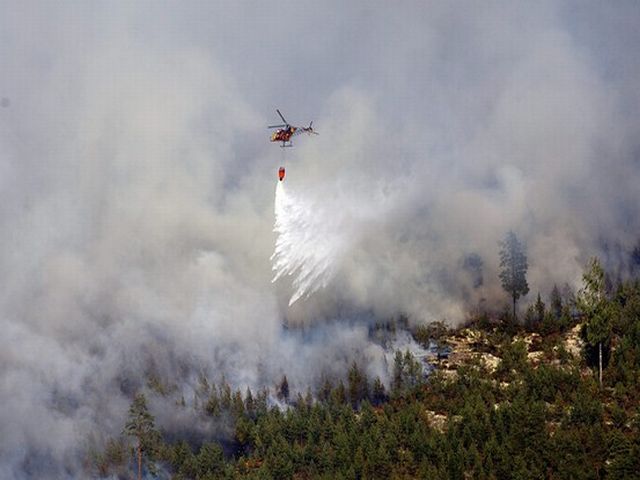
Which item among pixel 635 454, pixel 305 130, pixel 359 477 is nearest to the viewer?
pixel 635 454

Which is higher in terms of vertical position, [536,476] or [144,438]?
[144,438]

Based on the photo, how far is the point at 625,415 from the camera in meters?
195

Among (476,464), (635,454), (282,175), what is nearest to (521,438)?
(476,464)

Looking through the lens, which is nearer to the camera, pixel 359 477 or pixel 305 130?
pixel 305 130

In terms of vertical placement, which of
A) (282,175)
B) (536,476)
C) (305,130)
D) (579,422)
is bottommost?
(536,476)

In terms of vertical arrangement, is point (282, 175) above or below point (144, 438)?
above

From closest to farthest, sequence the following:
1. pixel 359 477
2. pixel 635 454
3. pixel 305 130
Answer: pixel 635 454, pixel 305 130, pixel 359 477

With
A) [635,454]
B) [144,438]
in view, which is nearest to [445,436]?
[635,454]

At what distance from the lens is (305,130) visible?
6845 inches

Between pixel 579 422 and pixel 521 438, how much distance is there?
18486 mm

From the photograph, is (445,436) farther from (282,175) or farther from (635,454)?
(282,175)

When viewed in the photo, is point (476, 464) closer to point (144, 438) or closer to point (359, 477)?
point (359, 477)

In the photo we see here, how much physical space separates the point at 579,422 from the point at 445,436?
109ft

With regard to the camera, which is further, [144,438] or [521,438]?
[144,438]
